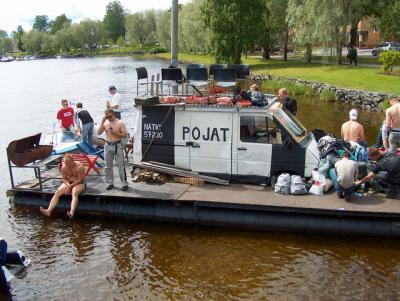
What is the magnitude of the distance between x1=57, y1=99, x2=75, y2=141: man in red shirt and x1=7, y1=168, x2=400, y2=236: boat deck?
4026 mm

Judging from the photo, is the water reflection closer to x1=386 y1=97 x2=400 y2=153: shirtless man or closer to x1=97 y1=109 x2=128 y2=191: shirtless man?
x1=97 y1=109 x2=128 y2=191: shirtless man

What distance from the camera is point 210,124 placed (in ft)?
39.4

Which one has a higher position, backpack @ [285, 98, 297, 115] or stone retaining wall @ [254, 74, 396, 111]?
backpack @ [285, 98, 297, 115]

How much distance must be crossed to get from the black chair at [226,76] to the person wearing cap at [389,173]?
165 inches

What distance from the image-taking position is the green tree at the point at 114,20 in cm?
16712

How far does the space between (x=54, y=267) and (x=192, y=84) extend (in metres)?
6.12

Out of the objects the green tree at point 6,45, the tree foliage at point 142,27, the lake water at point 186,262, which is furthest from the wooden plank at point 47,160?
the green tree at point 6,45

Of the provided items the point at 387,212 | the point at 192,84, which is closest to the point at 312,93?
the point at 192,84

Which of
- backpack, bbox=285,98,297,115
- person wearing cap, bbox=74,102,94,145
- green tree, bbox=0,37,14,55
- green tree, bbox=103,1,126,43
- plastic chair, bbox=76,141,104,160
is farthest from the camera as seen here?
green tree, bbox=0,37,14,55

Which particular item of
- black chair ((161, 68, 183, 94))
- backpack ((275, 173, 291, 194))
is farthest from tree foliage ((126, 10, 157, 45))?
backpack ((275, 173, 291, 194))

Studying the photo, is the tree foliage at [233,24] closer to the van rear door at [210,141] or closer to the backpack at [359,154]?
the van rear door at [210,141]

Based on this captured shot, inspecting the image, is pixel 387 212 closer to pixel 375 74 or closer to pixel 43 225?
pixel 43 225

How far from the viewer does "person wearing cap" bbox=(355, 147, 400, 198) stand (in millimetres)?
10703

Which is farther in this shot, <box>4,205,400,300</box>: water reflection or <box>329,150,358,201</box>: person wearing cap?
<box>329,150,358,201</box>: person wearing cap
